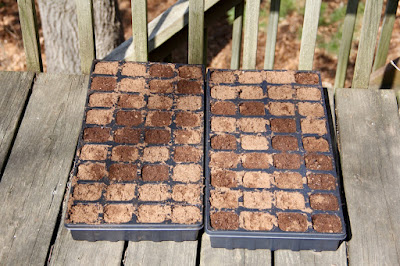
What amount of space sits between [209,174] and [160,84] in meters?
0.56

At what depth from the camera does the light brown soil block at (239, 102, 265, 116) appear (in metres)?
2.22

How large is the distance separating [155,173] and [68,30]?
7.21 feet

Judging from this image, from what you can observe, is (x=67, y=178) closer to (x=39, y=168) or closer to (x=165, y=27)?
(x=39, y=168)

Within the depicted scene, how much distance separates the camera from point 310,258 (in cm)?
189

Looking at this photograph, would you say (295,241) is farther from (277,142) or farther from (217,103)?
(217,103)

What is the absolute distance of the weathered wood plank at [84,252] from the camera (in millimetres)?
1861

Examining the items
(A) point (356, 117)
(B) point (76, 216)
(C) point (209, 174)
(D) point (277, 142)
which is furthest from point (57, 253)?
(A) point (356, 117)

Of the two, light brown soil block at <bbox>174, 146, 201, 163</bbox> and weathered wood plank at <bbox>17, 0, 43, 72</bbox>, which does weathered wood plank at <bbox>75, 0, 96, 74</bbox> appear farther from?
light brown soil block at <bbox>174, 146, 201, 163</bbox>

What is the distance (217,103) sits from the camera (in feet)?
7.39

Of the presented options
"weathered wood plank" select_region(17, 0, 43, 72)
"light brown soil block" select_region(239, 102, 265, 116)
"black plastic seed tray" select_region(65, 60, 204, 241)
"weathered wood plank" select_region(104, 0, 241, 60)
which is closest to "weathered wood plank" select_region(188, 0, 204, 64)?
"black plastic seed tray" select_region(65, 60, 204, 241)

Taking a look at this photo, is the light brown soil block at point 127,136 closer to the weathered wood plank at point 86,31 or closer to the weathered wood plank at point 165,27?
A: the weathered wood plank at point 86,31

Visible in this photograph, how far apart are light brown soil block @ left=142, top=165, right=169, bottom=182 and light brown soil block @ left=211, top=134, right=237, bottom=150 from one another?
0.23m

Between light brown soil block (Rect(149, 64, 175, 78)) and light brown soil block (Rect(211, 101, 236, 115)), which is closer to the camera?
light brown soil block (Rect(211, 101, 236, 115))

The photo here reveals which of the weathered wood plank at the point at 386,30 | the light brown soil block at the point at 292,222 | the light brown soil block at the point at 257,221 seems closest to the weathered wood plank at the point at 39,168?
the light brown soil block at the point at 257,221
